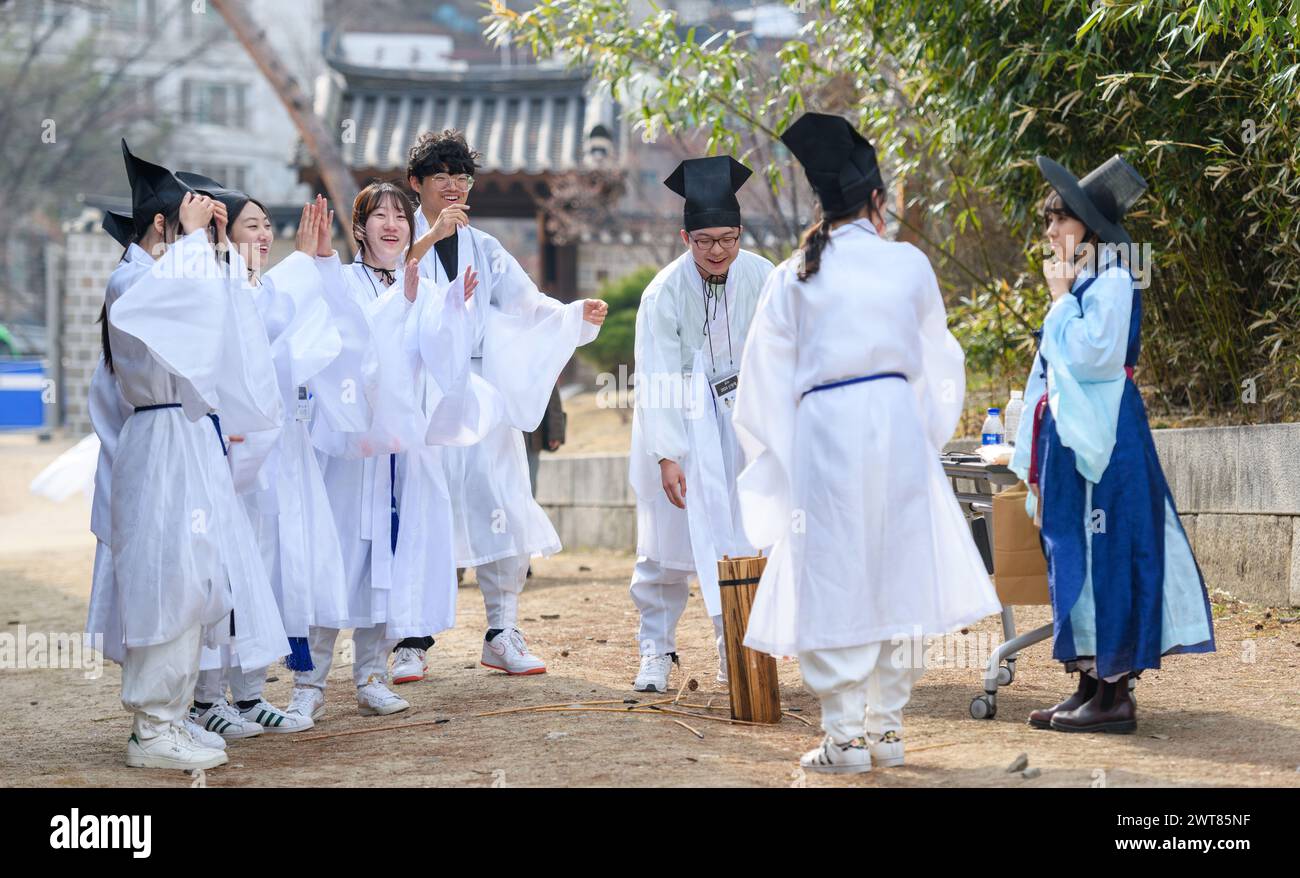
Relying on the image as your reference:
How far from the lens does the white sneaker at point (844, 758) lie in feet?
12.5

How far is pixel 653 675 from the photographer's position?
5277 mm

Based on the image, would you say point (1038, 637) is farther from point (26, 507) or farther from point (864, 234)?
point (26, 507)

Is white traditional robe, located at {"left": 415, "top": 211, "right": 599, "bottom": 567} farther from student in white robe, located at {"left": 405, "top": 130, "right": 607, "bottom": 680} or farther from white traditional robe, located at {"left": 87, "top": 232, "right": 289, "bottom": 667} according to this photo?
white traditional robe, located at {"left": 87, "top": 232, "right": 289, "bottom": 667}

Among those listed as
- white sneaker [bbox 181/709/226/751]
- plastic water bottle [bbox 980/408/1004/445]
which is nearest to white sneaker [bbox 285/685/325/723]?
white sneaker [bbox 181/709/226/751]

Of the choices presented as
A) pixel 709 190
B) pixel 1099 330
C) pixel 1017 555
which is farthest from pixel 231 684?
pixel 1099 330

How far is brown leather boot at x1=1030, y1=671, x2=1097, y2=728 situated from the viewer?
4.41 m

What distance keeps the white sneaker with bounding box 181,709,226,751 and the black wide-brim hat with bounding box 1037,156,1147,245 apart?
3182 mm

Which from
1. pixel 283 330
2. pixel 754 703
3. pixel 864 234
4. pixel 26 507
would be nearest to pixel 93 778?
pixel 283 330

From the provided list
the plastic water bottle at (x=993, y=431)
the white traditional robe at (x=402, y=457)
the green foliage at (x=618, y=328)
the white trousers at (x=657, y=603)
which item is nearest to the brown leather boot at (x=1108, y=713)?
the plastic water bottle at (x=993, y=431)

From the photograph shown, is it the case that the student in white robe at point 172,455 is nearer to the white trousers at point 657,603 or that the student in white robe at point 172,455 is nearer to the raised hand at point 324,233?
the raised hand at point 324,233

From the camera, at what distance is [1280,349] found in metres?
6.76

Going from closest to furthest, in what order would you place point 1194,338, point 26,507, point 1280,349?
point 1280,349 < point 1194,338 < point 26,507

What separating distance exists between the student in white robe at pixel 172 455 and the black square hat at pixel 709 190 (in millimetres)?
1693

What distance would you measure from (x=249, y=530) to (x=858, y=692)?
2.03m
